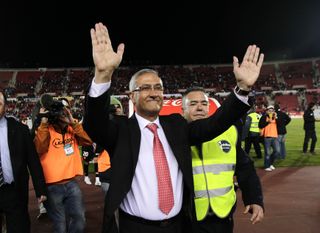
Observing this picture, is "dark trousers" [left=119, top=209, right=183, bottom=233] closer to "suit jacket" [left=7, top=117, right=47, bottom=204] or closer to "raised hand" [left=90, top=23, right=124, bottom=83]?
"raised hand" [left=90, top=23, right=124, bottom=83]

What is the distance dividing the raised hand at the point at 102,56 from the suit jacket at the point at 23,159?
1728 millimetres

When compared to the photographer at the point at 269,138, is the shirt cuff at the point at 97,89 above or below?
above

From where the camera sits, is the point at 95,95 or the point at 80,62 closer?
the point at 95,95

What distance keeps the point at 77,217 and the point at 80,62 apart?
5724cm

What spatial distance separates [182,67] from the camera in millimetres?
56938

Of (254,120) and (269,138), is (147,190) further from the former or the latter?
(254,120)

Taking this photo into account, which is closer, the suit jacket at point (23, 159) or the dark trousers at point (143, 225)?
the dark trousers at point (143, 225)

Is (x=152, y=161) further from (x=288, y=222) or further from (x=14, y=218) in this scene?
(x=288, y=222)

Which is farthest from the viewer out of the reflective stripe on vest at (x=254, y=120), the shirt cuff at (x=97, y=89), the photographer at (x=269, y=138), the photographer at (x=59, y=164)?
the reflective stripe on vest at (x=254, y=120)

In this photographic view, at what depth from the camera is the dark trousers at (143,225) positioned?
7.21ft

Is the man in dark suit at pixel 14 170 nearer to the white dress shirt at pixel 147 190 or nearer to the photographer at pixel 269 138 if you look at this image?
the white dress shirt at pixel 147 190

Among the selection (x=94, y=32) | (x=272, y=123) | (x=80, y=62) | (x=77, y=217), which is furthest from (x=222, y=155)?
(x=80, y=62)

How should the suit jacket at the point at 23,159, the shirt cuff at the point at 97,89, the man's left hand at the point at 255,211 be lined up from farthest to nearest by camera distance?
the suit jacket at the point at 23,159 → the man's left hand at the point at 255,211 → the shirt cuff at the point at 97,89

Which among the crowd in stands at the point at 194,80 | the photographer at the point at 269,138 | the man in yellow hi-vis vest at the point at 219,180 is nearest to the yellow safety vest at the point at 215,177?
the man in yellow hi-vis vest at the point at 219,180
